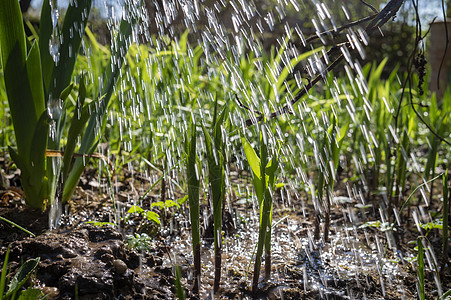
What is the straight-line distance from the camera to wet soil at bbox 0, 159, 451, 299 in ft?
4.31

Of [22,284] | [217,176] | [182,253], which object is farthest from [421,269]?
[22,284]

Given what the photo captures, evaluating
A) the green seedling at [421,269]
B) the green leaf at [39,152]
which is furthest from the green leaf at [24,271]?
the green seedling at [421,269]

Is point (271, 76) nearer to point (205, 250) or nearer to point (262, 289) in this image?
point (205, 250)

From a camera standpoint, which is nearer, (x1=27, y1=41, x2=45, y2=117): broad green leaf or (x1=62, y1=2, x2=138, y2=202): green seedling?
(x1=27, y1=41, x2=45, y2=117): broad green leaf

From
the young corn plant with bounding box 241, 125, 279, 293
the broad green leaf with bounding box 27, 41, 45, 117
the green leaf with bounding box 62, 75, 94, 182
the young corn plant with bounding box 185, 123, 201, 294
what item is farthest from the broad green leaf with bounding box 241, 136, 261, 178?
the broad green leaf with bounding box 27, 41, 45, 117

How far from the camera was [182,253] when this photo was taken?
167 centimetres

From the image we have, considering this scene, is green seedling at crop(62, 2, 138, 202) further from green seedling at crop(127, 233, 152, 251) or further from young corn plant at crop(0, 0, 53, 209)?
green seedling at crop(127, 233, 152, 251)

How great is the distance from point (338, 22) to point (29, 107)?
31.0ft

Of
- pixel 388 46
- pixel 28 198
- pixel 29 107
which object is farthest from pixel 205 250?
pixel 388 46

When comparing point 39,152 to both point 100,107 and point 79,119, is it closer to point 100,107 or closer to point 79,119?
point 79,119

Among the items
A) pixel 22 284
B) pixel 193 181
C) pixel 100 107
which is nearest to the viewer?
pixel 22 284

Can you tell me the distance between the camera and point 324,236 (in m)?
1.94

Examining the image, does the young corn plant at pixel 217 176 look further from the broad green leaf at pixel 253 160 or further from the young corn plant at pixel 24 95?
the young corn plant at pixel 24 95

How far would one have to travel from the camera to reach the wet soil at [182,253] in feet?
4.31
